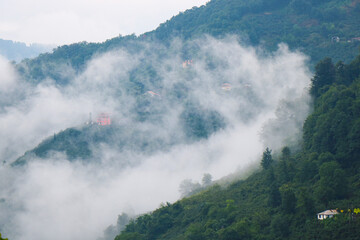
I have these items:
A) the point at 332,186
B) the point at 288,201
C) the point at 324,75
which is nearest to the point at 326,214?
the point at 332,186

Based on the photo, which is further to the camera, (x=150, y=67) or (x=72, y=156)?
(x=150, y=67)

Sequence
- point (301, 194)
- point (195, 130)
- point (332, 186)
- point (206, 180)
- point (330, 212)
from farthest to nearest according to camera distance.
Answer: point (195, 130) → point (206, 180) → point (301, 194) → point (332, 186) → point (330, 212)

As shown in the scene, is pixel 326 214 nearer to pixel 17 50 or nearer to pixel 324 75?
pixel 324 75

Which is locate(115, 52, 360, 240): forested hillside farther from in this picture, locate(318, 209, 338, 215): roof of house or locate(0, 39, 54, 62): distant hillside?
locate(0, 39, 54, 62): distant hillside

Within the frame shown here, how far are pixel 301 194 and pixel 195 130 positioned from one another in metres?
37.2

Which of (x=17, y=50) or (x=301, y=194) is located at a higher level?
(x=17, y=50)

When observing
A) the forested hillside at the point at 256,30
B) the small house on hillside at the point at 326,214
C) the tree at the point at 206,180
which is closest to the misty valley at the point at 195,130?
the forested hillside at the point at 256,30

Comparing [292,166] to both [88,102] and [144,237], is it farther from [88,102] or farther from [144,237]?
[88,102]

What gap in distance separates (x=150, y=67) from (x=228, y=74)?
57.0 ft

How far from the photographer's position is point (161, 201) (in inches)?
2399

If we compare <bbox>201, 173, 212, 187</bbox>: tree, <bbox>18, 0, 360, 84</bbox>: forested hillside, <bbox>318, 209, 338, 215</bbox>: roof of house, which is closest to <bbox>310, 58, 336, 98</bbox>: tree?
<bbox>201, 173, 212, 187</bbox>: tree

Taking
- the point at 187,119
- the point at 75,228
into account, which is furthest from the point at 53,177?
the point at 187,119

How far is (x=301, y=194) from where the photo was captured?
1458 inches

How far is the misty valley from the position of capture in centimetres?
4141
